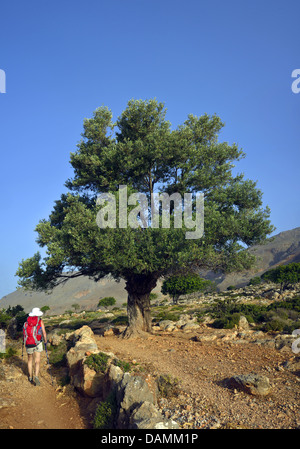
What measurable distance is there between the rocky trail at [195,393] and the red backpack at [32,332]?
1678 millimetres

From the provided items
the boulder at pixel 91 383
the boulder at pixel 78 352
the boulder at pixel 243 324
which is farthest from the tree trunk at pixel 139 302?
the boulder at pixel 91 383

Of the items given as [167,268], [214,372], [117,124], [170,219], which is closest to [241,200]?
[170,219]

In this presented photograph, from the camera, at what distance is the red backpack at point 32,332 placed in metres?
13.3

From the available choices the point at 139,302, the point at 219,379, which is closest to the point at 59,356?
the point at 139,302

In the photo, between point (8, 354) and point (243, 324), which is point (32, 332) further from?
point (243, 324)

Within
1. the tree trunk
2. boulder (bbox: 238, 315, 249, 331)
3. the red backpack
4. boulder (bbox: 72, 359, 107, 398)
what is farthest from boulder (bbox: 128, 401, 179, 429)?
the tree trunk

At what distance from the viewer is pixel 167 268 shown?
20.6 metres

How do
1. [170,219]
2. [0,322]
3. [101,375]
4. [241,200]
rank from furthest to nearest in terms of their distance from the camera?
1. [0,322]
2. [241,200]
3. [170,219]
4. [101,375]

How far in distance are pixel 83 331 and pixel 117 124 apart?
15.6 m

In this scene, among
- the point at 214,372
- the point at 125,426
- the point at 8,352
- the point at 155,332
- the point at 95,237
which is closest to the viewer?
the point at 125,426

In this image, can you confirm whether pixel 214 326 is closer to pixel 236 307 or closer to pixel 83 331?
pixel 236 307

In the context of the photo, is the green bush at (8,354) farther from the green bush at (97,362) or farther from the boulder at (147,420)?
the boulder at (147,420)

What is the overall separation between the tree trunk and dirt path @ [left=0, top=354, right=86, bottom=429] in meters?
9.14

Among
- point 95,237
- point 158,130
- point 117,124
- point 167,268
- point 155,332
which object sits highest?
point 117,124
